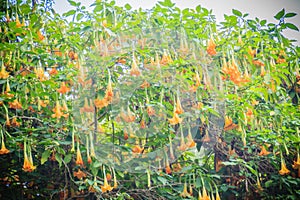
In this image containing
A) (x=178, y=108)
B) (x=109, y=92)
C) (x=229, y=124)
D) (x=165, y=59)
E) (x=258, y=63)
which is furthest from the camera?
(x=258, y=63)

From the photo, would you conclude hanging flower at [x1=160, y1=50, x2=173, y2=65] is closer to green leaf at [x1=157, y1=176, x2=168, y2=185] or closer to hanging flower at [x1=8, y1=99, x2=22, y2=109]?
green leaf at [x1=157, y1=176, x2=168, y2=185]

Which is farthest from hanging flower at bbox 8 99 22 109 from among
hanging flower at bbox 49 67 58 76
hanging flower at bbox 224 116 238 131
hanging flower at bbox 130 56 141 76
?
hanging flower at bbox 224 116 238 131

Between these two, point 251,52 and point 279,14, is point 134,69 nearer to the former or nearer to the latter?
point 251,52

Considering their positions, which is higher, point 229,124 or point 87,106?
point 87,106

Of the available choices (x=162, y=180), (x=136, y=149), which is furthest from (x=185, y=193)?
(x=136, y=149)

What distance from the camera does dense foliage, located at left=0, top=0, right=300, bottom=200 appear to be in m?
1.79

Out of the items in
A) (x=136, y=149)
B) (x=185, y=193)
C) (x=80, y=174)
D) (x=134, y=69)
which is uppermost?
(x=134, y=69)

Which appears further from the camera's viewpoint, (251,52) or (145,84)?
(251,52)

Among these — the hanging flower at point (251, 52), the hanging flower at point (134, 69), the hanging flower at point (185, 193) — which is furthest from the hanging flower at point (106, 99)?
the hanging flower at point (251, 52)

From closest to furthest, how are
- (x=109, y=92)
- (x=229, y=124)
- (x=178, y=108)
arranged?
(x=109, y=92) < (x=178, y=108) < (x=229, y=124)

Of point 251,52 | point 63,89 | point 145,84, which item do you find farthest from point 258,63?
point 63,89

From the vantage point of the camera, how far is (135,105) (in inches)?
72.9

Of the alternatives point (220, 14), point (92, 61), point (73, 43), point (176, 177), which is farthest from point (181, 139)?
point (220, 14)

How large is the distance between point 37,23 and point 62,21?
0.24 m
